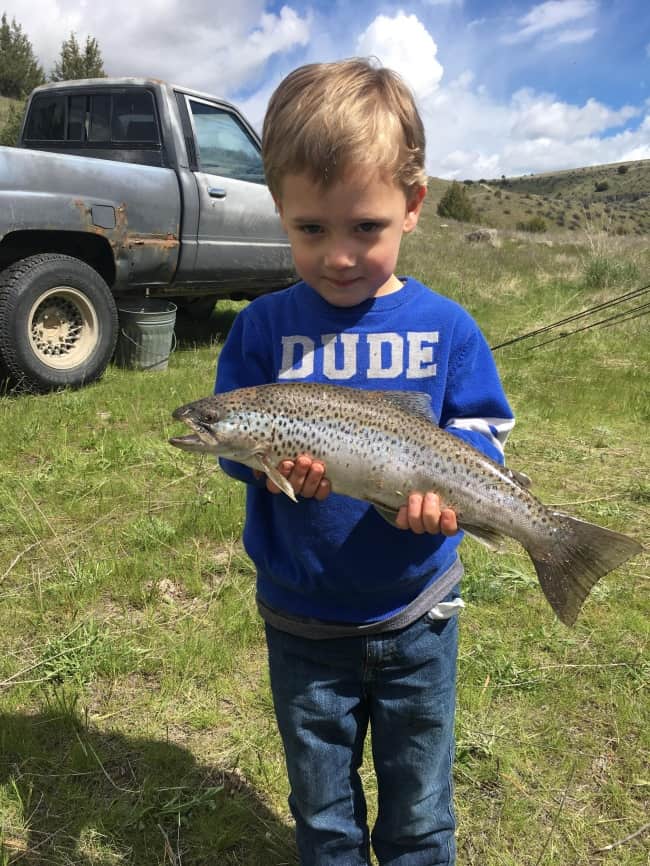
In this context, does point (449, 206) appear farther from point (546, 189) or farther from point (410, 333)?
point (546, 189)

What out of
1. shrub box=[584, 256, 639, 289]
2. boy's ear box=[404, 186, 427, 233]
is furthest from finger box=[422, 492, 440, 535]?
shrub box=[584, 256, 639, 289]

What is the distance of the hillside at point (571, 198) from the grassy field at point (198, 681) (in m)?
44.8

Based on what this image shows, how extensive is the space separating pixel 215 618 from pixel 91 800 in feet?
3.69

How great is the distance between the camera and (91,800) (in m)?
2.60

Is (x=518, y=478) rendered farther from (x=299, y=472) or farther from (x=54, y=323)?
(x=54, y=323)

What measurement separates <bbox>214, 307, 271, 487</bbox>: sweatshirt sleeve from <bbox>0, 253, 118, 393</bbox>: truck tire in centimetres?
482

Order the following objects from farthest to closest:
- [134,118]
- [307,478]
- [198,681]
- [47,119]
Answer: [47,119] → [134,118] → [198,681] → [307,478]

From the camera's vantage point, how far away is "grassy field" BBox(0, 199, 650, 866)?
2.53m

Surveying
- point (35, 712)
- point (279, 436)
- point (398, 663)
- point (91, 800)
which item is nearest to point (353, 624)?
point (398, 663)

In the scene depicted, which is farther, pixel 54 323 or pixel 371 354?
pixel 54 323

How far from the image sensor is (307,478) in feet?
5.81

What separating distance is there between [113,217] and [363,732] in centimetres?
623

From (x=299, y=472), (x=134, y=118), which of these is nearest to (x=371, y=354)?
(x=299, y=472)

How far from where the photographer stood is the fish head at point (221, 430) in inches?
74.1
